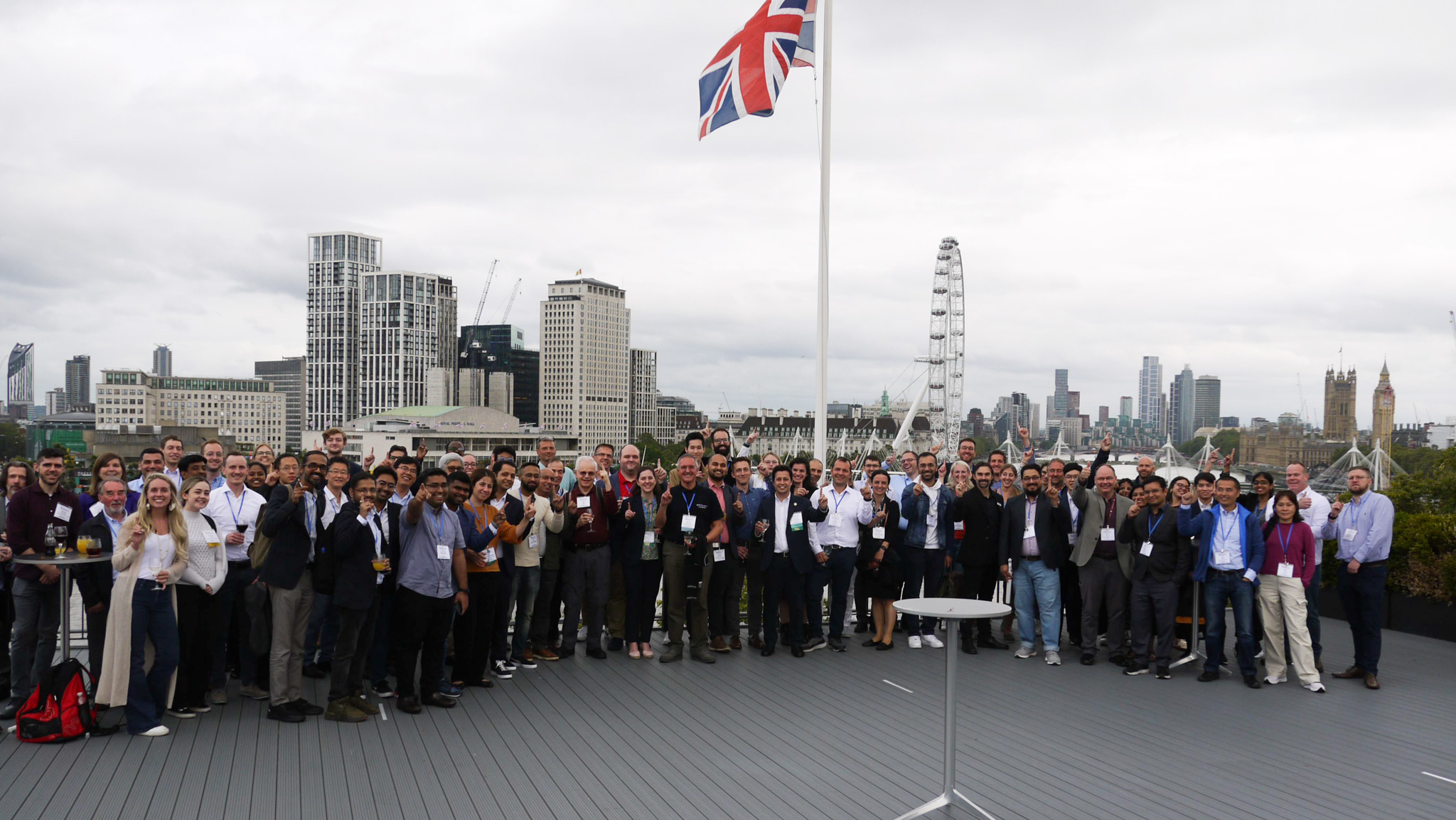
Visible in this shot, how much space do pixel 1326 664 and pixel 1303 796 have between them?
3.75 metres

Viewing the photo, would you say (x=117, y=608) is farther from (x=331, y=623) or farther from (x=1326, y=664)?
(x=1326, y=664)

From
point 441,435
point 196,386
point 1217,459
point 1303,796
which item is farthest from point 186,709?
point 196,386

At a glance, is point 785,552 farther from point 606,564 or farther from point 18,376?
point 18,376

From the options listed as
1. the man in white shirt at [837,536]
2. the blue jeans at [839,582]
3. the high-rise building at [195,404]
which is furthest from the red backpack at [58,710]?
the high-rise building at [195,404]

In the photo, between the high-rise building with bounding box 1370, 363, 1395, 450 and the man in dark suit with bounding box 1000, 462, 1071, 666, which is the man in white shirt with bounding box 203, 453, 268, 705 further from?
the high-rise building with bounding box 1370, 363, 1395, 450

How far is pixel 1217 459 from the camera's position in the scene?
8523 millimetres

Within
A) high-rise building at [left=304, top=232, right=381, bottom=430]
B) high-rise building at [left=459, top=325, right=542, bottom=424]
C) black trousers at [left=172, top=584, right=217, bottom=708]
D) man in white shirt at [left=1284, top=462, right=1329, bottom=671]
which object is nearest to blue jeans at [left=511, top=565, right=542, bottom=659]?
black trousers at [left=172, top=584, right=217, bottom=708]

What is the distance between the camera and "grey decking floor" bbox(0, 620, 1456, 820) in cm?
433

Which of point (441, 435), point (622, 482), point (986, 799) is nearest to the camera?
point (986, 799)

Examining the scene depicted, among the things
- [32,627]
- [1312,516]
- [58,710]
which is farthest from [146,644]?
[1312,516]

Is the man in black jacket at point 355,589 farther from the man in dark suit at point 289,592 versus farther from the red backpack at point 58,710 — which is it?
the red backpack at point 58,710

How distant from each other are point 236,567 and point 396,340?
147521 millimetres

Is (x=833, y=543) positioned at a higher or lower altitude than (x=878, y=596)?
higher

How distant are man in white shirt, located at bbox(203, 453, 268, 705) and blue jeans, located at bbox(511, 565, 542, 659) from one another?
180 centimetres
